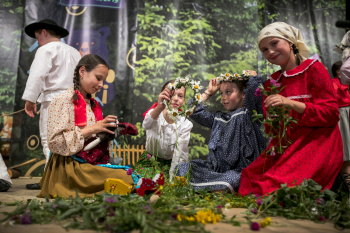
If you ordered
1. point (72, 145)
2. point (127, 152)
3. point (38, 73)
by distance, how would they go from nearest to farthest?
point (72, 145) → point (38, 73) → point (127, 152)

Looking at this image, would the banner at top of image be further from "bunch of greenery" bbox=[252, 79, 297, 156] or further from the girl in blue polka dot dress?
"bunch of greenery" bbox=[252, 79, 297, 156]

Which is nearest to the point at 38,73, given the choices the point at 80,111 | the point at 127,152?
the point at 80,111

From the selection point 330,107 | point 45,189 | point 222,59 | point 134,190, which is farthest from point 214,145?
point 222,59

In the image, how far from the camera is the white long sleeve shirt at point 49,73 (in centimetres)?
379

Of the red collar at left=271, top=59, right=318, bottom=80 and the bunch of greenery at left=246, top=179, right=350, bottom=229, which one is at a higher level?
the red collar at left=271, top=59, right=318, bottom=80

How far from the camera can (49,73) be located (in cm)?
390

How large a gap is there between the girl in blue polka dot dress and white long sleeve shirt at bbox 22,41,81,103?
2108 mm

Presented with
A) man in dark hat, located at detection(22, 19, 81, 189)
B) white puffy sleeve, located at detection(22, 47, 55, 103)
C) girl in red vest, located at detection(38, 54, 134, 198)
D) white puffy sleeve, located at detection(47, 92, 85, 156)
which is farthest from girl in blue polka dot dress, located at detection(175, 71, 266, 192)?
white puffy sleeve, located at detection(22, 47, 55, 103)

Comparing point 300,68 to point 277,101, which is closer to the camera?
point 277,101

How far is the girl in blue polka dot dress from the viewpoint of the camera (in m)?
2.82

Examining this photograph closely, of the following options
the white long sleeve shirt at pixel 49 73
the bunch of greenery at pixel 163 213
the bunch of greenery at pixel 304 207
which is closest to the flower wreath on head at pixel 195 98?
the bunch of greenery at pixel 163 213

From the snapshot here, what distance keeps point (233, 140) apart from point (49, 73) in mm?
2675

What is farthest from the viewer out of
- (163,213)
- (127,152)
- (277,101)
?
(127,152)

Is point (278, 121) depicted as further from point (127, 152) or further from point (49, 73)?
point (127, 152)
